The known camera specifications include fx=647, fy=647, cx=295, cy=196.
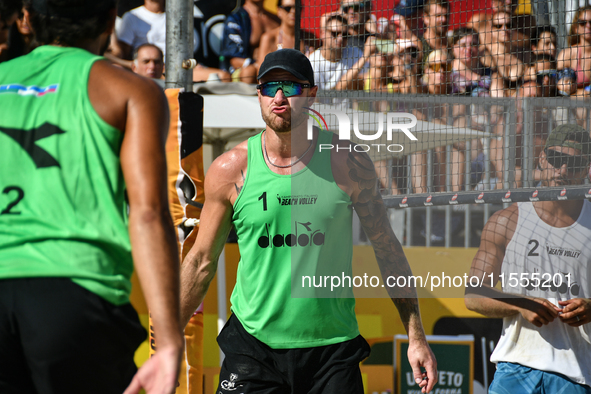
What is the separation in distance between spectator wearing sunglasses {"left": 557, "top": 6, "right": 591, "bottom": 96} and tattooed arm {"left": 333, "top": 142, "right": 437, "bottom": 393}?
2.11 meters

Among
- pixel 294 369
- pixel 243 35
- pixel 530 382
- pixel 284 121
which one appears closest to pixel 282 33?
pixel 243 35

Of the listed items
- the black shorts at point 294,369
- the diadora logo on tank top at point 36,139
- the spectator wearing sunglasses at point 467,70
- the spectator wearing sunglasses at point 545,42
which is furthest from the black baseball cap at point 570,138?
the diadora logo on tank top at point 36,139

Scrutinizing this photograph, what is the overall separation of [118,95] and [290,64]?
179cm

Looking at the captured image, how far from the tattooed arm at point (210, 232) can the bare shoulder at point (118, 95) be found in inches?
63.7

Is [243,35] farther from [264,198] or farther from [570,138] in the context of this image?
[264,198]

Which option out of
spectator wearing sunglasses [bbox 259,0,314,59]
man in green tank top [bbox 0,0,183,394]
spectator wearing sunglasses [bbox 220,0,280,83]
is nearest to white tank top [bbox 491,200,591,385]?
man in green tank top [bbox 0,0,183,394]

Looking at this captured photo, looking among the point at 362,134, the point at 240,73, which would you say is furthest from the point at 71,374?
the point at 240,73

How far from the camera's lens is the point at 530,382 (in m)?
3.93

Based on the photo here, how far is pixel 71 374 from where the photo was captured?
166 centimetres

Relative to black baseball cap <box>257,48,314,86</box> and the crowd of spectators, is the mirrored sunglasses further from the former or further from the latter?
the crowd of spectators

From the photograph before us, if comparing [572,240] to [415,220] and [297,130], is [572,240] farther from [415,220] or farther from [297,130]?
[415,220]

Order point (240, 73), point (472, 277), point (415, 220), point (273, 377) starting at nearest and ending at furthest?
point (273, 377) → point (472, 277) → point (415, 220) → point (240, 73)

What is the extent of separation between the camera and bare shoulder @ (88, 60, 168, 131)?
1.75 metres

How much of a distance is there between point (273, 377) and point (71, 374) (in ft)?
5.51
